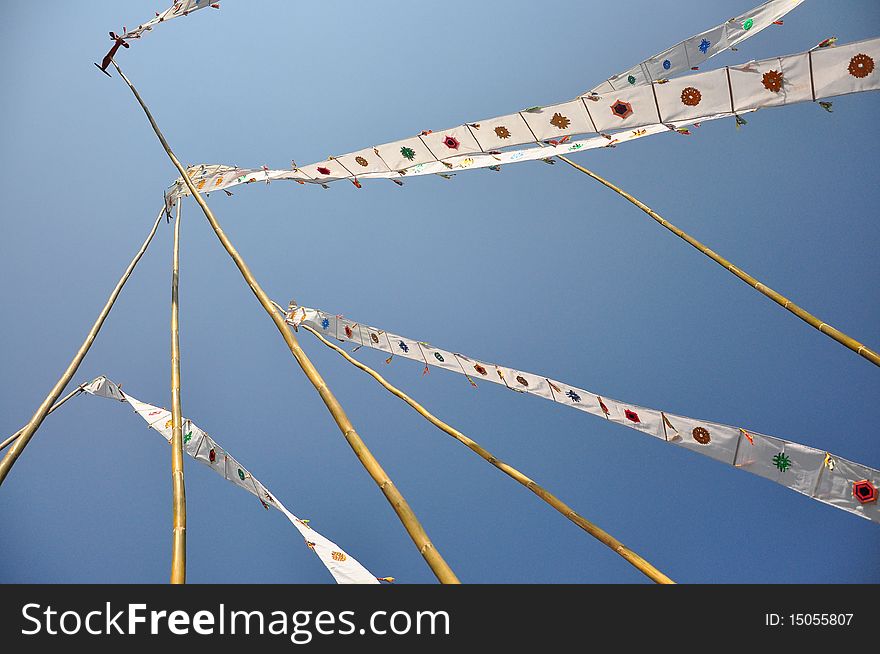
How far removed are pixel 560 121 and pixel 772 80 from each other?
1.29 feet

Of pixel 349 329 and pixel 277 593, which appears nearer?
pixel 277 593

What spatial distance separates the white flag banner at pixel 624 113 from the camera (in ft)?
3.11

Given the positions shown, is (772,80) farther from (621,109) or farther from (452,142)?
(452,142)

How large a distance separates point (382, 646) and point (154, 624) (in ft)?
0.99

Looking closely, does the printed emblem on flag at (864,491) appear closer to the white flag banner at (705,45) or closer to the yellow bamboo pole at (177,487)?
the white flag banner at (705,45)

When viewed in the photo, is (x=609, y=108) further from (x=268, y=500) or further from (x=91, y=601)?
(x=268, y=500)

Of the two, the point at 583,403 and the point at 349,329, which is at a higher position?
the point at 349,329

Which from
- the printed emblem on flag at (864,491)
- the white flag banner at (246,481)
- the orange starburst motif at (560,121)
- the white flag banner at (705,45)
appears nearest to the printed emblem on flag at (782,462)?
the printed emblem on flag at (864,491)

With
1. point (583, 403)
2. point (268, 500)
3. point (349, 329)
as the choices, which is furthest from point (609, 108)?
point (268, 500)

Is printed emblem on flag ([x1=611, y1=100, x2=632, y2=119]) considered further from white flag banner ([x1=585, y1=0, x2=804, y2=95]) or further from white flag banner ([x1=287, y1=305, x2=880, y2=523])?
white flag banner ([x1=287, y1=305, x2=880, y2=523])

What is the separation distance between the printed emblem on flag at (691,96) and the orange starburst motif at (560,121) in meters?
0.23

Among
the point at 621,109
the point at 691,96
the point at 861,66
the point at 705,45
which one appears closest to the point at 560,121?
the point at 621,109

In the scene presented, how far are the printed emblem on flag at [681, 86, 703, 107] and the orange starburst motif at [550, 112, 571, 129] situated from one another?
0.23 metres

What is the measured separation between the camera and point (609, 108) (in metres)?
1.14
